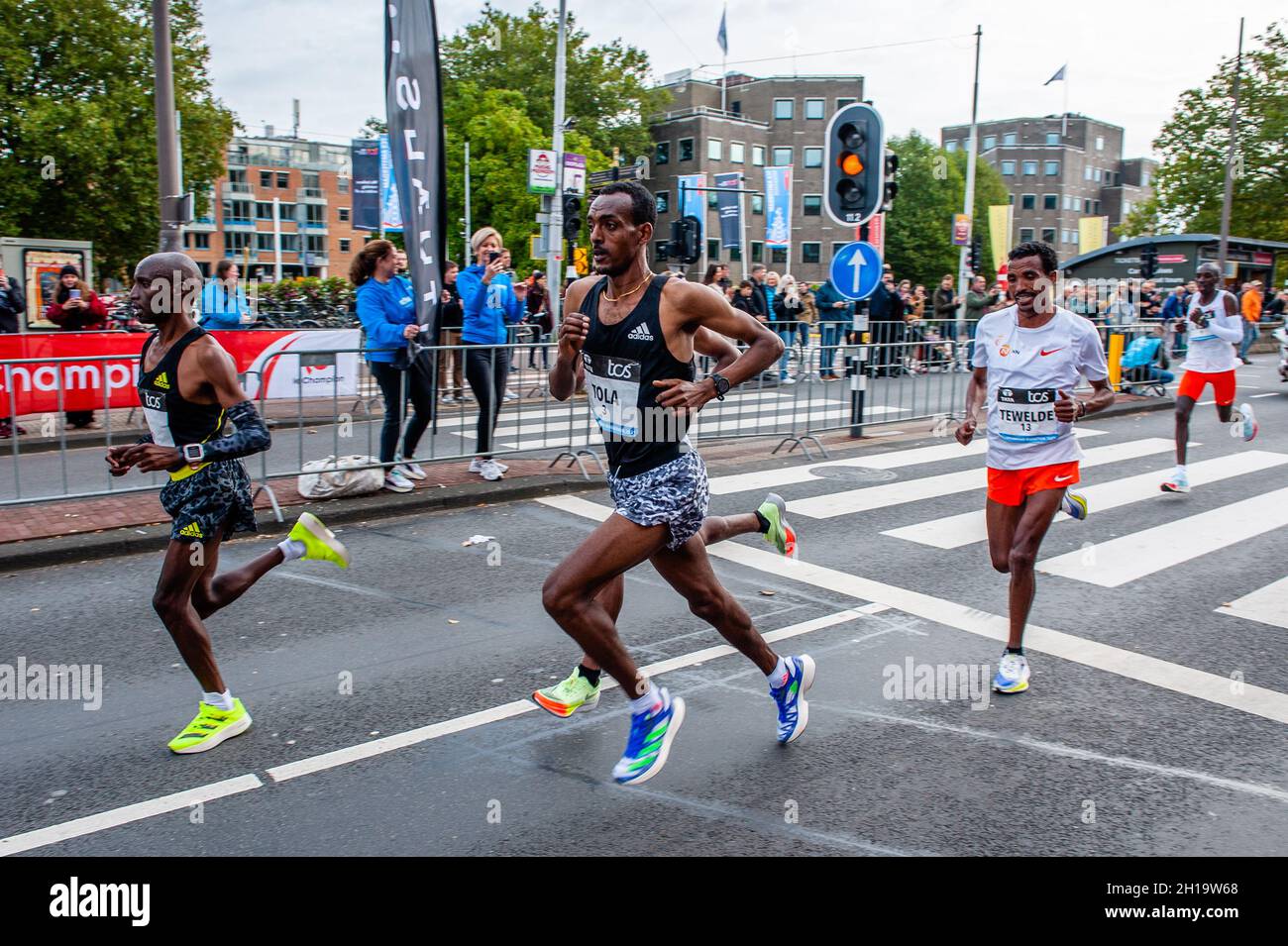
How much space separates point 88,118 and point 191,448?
33.1 m

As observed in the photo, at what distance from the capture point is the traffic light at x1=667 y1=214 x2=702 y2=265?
20.0 metres

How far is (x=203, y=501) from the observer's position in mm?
4250

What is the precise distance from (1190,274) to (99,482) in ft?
115

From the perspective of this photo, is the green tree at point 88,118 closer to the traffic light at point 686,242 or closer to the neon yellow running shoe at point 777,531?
the traffic light at point 686,242

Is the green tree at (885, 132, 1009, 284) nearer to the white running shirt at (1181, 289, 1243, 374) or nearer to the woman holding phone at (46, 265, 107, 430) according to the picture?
the white running shirt at (1181, 289, 1243, 374)

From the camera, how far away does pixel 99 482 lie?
340 inches

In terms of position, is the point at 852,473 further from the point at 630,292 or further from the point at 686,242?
the point at 686,242

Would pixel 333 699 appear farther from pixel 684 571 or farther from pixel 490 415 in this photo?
pixel 490 415

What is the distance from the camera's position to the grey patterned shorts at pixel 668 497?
381 centimetres

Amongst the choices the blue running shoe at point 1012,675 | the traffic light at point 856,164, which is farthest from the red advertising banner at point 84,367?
the blue running shoe at point 1012,675

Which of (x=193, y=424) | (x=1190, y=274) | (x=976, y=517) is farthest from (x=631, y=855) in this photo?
(x=1190, y=274)

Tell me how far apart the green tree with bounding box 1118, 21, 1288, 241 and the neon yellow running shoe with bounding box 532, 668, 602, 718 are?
4708 centimetres

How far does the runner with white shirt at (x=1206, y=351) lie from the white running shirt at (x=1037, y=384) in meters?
5.18
